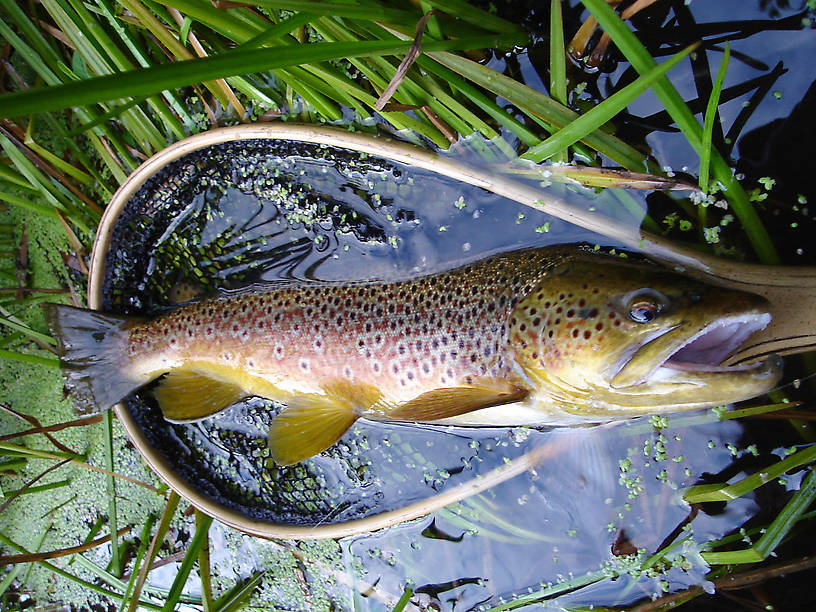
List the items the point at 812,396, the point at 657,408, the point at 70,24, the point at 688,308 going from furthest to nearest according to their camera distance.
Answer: the point at 70,24, the point at 812,396, the point at 657,408, the point at 688,308

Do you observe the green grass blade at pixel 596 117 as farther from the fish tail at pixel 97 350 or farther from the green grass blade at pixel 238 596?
the green grass blade at pixel 238 596

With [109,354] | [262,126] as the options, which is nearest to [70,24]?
[262,126]

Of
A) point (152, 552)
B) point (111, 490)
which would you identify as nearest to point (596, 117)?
point (152, 552)

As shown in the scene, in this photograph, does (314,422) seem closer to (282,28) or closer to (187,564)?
(187,564)

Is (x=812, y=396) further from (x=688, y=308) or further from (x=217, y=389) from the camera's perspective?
→ (x=217, y=389)

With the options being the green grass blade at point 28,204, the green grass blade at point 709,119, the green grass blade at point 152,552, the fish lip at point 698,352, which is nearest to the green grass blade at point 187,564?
the green grass blade at point 152,552
